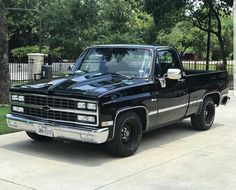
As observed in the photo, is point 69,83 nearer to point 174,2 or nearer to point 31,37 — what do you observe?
point 174,2

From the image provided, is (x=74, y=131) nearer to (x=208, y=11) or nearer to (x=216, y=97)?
(x=216, y=97)

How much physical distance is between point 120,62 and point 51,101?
1702 mm

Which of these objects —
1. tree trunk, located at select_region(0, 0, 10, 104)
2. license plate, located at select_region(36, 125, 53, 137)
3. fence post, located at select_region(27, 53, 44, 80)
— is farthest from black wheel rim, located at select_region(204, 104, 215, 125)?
fence post, located at select_region(27, 53, 44, 80)

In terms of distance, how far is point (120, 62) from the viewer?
8609 mm

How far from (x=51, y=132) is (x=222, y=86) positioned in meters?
4.77

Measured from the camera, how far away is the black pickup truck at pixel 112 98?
711 centimetres

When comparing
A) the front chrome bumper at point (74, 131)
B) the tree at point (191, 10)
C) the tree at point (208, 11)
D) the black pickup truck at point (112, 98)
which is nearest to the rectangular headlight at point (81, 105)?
the black pickup truck at point (112, 98)

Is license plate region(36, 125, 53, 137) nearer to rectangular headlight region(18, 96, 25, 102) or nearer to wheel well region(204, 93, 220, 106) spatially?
rectangular headlight region(18, 96, 25, 102)

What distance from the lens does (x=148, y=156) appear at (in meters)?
7.72

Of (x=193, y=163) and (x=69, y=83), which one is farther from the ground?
(x=69, y=83)

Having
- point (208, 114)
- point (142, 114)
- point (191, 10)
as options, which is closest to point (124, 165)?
point (142, 114)

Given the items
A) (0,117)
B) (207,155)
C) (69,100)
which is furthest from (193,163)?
(0,117)

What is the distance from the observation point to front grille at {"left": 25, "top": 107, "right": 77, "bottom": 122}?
730cm

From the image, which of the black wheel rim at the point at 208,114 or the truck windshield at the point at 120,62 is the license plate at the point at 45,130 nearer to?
the truck windshield at the point at 120,62
